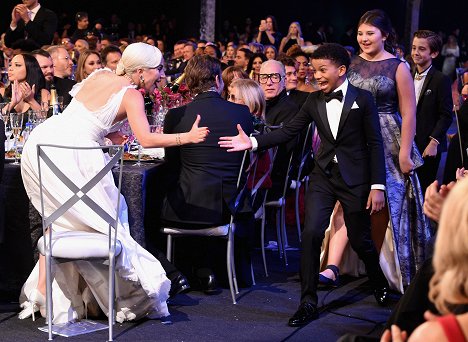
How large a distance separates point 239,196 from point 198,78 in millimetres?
704

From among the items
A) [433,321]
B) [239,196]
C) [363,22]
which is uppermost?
[363,22]

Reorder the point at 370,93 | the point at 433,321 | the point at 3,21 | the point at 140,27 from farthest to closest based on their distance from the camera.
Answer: the point at 140,27 < the point at 3,21 < the point at 370,93 < the point at 433,321

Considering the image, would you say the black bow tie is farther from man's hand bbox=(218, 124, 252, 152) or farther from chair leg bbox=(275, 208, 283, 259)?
chair leg bbox=(275, 208, 283, 259)

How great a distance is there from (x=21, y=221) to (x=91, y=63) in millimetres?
2704

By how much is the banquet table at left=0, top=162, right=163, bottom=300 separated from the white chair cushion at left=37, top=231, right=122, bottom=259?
18.1 inches

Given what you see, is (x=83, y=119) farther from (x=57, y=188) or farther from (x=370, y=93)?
(x=370, y=93)

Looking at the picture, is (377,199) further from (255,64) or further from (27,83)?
(255,64)

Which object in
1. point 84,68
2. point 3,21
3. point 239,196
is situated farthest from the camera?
point 3,21

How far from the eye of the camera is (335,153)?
491 cm

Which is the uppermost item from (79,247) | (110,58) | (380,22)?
(380,22)

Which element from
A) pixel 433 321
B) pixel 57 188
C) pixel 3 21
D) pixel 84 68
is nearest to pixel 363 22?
pixel 57 188

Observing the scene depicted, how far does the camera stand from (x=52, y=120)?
4789 millimetres

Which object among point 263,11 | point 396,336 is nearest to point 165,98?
point 396,336

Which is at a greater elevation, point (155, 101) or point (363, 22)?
point (363, 22)
